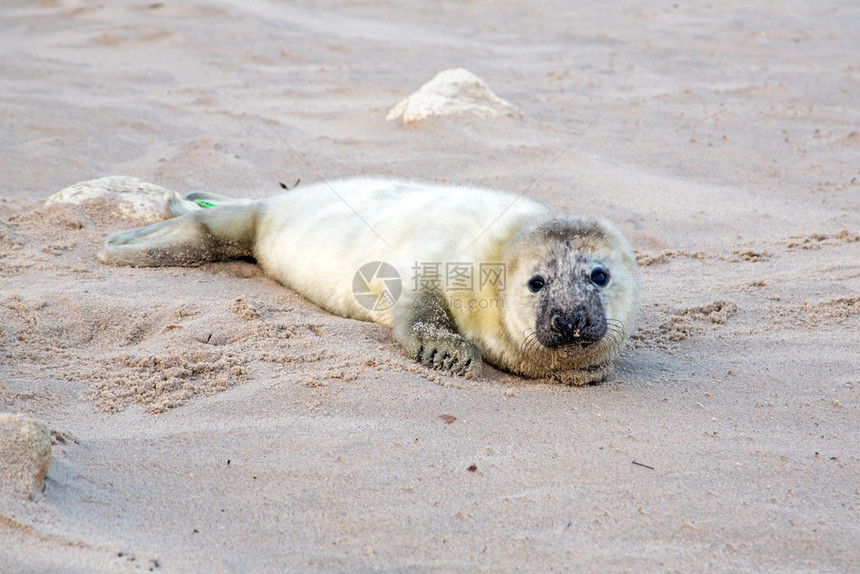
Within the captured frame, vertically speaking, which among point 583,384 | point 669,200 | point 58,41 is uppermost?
point 58,41

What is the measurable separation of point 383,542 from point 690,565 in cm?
70

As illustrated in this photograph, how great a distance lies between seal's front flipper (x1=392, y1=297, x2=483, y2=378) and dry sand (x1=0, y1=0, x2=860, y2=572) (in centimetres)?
8

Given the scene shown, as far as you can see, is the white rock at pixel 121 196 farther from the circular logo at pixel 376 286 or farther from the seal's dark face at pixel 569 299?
the seal's dark face at pixel 569 299

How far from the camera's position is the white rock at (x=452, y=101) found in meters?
6.18

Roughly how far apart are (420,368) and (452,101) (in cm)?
383

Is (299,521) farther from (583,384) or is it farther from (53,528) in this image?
(583,384)

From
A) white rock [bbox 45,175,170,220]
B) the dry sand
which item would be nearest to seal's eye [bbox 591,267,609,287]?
the dry sand

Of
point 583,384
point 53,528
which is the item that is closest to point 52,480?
point 53,528

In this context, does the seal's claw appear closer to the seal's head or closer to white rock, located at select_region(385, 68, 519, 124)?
the seal's head

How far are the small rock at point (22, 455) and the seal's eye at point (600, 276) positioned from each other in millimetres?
1884

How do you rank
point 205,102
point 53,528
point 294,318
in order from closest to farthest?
point 53,528 → point 294,318 → point 205,102

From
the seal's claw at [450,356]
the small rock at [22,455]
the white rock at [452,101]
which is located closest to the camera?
the small rock at [22,455]

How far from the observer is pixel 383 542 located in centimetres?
186

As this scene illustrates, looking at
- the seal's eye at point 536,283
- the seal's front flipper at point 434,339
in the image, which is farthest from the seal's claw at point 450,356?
the seal's eye at point 536,283
